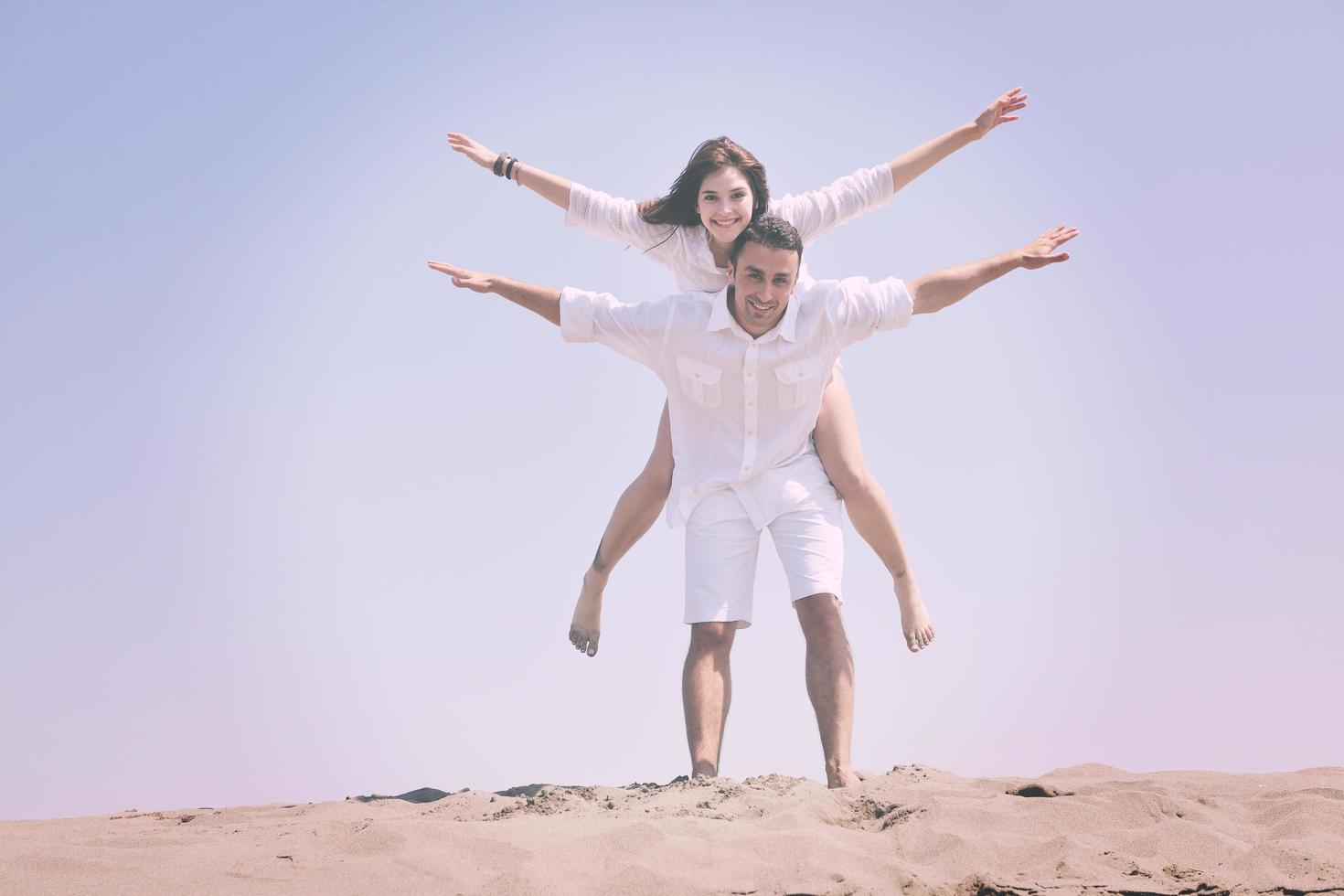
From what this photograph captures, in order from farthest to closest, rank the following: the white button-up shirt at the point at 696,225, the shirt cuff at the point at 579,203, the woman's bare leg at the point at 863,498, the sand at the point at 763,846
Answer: the shirt cuff at the point at 579,203, the white button-up shirt at the point at 696,225, the woman's bare leg at the point at 863,498, the sand at the point at 763,846

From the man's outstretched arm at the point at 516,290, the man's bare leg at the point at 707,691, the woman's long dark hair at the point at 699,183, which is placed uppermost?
the woman's long dark hair at the point at 699,183

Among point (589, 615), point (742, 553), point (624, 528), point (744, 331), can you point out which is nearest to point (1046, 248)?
point (744, 331)

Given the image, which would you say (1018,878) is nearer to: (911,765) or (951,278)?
(911,765)

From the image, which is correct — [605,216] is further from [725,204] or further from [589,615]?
[589,615]

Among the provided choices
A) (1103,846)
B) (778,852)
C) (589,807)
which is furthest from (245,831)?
(1103,846)

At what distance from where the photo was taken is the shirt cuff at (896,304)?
216 inches

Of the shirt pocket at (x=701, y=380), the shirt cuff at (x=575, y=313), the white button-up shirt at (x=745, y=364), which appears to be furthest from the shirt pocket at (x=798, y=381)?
the shirt cuff at (x=575, y=313)

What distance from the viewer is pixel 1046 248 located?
18.9 feet

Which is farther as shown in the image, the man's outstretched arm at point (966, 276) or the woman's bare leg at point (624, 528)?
the woman's bare leg at point (624, 528)

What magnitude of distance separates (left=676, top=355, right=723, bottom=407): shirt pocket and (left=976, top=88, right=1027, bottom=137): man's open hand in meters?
2.30

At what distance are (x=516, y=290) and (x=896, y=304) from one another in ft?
5.70

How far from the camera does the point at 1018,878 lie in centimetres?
369

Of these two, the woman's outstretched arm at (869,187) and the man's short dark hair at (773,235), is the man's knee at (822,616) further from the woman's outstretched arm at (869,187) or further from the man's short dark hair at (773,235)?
the woman's outstretched arm at (869,187)

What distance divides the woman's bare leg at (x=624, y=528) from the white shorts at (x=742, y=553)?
0.42m
